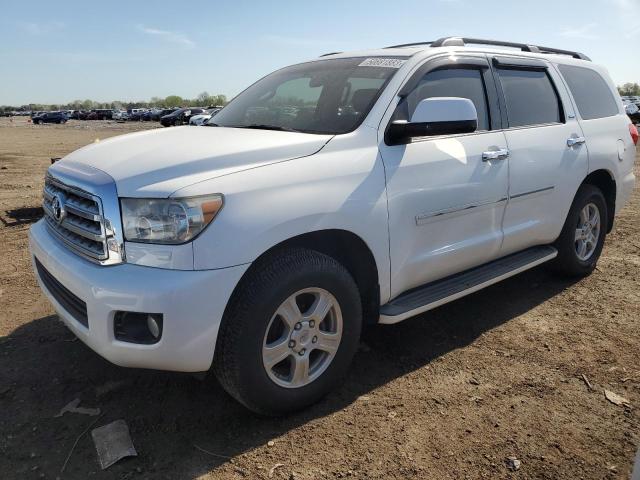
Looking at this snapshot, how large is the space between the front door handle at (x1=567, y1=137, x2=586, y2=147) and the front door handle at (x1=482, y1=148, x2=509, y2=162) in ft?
3.01

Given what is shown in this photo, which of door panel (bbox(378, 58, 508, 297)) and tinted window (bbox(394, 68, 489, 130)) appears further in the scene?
tinted window (bbox(394, 68, 489, 130))

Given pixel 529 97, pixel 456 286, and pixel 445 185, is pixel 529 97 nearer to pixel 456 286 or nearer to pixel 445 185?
pixel 445 185

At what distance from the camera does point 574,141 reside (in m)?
4.15

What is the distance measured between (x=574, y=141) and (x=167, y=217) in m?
3.38

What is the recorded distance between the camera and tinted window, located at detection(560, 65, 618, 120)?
14.5 ft

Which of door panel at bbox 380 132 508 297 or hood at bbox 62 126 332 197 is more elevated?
hood at bbox 62 126 332 197

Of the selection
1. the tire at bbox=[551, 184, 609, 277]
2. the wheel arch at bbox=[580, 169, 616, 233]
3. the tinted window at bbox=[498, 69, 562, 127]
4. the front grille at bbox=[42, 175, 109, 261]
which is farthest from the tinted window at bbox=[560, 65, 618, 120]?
the front grille at bbox=[42, 175, 109, 261]

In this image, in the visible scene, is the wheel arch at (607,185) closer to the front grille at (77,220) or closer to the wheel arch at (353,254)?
the wheel arch at (353,254)

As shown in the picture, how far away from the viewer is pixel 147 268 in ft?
7.43

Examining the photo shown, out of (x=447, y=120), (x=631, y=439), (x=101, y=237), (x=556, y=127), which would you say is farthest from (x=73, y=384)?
(x=556, y=127)

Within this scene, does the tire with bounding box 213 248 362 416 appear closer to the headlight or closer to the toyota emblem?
the headlight

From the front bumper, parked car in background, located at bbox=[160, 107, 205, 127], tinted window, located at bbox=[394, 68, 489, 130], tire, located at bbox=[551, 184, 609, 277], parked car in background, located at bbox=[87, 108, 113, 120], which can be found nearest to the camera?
the front bumper

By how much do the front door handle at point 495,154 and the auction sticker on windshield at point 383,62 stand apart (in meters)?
0.81

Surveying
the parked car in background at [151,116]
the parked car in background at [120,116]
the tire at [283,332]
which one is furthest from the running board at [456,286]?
the parked car in background at [120,116]
